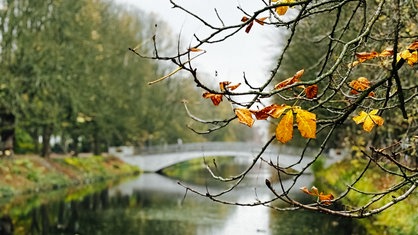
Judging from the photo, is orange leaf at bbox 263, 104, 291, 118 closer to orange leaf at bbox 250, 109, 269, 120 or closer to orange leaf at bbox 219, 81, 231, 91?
orange leaf at bbox 250, 109, 269, 120

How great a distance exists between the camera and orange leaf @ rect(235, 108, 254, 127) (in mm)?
2615

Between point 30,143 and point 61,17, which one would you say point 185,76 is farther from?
point 61,17

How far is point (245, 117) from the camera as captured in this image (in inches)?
104

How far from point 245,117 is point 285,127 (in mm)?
225

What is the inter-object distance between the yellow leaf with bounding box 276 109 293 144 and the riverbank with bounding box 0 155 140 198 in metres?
21.1

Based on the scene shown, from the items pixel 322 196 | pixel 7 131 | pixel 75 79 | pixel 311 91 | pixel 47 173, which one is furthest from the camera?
pixel 75 79

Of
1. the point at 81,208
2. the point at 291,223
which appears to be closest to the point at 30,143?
the point at 81,208

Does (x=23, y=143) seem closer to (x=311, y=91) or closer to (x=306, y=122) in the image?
(x=311, y=91)

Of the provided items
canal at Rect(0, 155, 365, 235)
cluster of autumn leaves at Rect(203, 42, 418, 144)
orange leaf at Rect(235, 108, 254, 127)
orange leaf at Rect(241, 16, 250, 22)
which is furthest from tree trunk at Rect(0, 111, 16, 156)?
orange leaf at Rect(235, 108, 254, 127)

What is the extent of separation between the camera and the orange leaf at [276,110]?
8.22 ft

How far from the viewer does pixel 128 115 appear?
40.9 metres

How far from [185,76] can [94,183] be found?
17.8 meters

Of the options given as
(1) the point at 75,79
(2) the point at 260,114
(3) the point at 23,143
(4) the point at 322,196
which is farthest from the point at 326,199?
(3) the point at 23,143

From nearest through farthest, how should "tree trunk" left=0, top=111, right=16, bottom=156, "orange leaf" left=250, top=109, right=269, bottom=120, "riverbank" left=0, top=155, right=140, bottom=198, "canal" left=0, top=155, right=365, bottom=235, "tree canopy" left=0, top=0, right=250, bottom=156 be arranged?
"orange leaf" left=250, top=109, right=269, bottom=120
"canal" left=0, top=155, right=365, bottom=235
"riverbank" left=0, top=155, right=140, bottom=198
"tree canopy" left=0, top=0, right=250, bottom=156
"tree trunk" left=0, top=111, right=16, bottom=156
